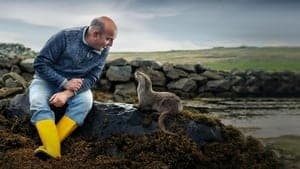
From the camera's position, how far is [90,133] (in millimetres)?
8555

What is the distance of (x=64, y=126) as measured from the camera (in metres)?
8.27

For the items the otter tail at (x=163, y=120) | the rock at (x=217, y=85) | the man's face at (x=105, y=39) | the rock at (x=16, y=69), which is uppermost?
the man's face at (x=105, y=39)

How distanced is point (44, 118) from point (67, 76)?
802 millimetres

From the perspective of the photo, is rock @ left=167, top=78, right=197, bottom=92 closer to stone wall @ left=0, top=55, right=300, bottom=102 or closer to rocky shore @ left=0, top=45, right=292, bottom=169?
stone wall @ left=0, top=55, right=300, bottom=102

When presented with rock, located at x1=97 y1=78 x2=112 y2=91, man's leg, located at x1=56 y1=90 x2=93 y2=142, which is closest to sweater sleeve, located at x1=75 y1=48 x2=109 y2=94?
man's leg, located at x1=56 y1=90 x2=93 y2=142

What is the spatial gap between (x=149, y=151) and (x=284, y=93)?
18.3 meters

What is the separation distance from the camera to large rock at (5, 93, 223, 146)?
8539mm

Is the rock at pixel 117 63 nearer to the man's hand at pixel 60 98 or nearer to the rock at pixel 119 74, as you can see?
the rock at pixel 119 74

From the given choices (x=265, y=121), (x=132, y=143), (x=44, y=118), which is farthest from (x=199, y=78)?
(x=44, y=118)

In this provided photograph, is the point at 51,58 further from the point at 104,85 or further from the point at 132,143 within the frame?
the point at 104,85

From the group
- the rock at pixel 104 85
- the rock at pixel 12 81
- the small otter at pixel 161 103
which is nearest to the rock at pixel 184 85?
the rock at pixel 104 85

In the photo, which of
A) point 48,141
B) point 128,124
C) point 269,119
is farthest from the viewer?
point 269,119

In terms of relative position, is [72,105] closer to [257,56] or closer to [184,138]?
[184,138]

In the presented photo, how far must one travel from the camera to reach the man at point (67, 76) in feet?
26.5
